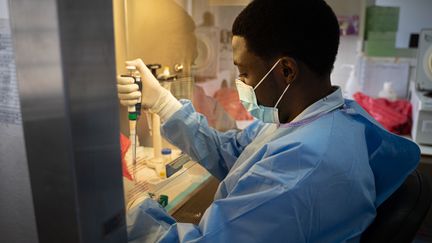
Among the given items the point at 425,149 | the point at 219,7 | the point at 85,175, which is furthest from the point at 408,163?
the point at 425,149

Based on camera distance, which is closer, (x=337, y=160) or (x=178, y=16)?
(x=337, y=160)

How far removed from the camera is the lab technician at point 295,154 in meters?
0.73

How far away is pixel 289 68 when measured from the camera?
888 millimetres

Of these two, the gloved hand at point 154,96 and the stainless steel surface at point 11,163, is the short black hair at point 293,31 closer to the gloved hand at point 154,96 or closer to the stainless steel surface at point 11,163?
the gloved hand at point 154,96

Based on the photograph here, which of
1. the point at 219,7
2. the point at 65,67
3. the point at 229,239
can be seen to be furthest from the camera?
the point at 219,7

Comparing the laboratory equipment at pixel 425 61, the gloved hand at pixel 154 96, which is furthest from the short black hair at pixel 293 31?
the laboratory equipment at pixel 425 61

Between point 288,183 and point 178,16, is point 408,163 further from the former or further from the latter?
point 178,16

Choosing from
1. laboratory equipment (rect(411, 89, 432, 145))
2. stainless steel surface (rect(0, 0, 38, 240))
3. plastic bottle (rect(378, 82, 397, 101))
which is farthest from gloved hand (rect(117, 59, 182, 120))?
plastic bottle (rect(378, 82, 397, 101))

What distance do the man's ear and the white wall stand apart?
92.1 inches

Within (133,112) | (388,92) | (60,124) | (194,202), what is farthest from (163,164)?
(388,92)

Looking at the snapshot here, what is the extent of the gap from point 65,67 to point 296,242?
21.5 inches

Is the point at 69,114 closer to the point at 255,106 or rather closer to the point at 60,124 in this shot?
the point at 60,124

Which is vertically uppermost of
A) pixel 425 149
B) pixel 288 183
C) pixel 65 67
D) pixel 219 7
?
pixel 219 7

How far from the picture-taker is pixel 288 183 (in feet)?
2.40
